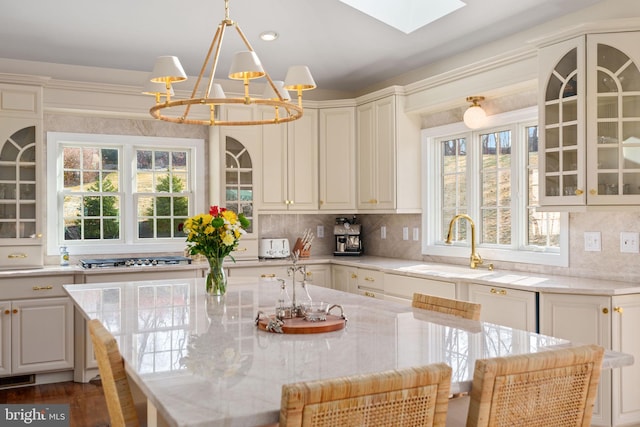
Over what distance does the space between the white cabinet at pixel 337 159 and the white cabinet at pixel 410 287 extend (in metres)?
1.14

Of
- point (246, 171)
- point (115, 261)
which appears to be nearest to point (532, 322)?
point (246, 171)

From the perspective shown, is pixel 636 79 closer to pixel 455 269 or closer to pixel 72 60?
pixel 455 269

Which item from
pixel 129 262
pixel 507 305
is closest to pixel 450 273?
pixel 507 305

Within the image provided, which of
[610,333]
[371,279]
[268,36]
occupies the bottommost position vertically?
[610,333]

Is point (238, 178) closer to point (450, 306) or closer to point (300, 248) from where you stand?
point (300, 248)

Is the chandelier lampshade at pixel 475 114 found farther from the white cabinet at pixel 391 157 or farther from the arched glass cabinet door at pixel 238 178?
the arched glass cabinet door at pixel 238 178

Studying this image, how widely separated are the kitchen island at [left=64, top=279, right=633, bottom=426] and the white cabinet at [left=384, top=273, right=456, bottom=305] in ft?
4.06

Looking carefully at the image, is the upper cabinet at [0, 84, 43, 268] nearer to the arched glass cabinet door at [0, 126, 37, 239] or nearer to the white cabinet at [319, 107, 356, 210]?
the arched glass cabinet door at [0, 126, 37, 239]

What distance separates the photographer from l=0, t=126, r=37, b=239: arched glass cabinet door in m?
4.60

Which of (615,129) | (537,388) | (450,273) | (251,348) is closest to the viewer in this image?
(537,388)

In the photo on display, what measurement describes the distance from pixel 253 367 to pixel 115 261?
348 centimetres

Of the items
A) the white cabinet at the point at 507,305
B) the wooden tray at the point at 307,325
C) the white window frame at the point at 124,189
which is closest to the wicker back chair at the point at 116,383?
the wooden tray at the point at 307,325

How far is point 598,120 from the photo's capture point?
3387 millimetres

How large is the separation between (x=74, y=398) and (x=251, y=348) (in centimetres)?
287
